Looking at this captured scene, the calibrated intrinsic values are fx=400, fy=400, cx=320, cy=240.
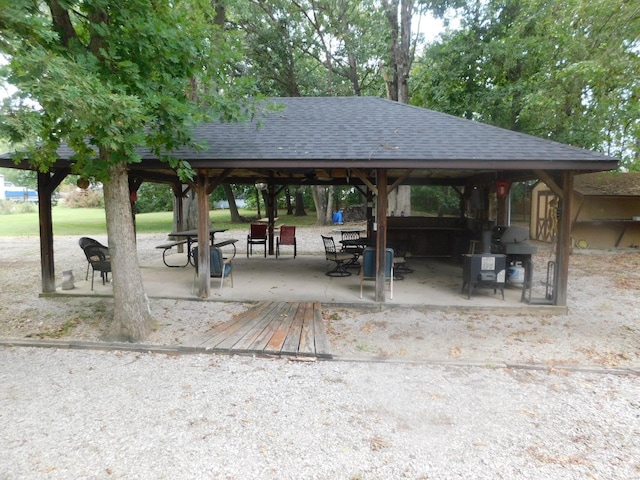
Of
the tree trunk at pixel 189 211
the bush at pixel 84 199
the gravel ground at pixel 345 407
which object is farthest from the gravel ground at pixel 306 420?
the bush at pixel 84 199

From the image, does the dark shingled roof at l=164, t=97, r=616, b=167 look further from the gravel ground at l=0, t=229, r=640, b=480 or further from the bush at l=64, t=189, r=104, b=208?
the bush at l=64, t=189, r=104, b=208

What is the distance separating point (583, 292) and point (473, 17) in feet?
38.2

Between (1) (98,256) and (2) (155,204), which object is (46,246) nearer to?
(1) (98,256)

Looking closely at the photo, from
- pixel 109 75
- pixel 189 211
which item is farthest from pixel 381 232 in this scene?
pixel 189 211

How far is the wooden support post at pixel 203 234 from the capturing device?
6.48 m

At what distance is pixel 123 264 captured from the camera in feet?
16.2

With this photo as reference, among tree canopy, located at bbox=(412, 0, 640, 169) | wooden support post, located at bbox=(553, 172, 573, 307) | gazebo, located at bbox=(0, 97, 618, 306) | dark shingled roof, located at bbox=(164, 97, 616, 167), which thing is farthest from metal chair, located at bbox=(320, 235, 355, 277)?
tree canopy, located at bbox=(412, 0, 640, 169)

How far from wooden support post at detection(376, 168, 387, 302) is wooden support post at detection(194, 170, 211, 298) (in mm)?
2786

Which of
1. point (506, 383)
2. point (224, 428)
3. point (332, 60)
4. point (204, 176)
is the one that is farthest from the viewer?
point (332, 60)

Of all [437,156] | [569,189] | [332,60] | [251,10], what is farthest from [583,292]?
[332,60]

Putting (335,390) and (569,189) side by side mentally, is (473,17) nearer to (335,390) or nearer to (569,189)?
(569,189)

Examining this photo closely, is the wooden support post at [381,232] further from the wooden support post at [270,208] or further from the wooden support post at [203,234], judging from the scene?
the wooden support post at [270,208]

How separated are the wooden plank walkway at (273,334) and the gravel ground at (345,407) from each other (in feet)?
0.71

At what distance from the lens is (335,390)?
3.59 meters
